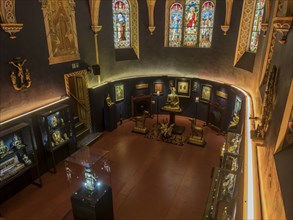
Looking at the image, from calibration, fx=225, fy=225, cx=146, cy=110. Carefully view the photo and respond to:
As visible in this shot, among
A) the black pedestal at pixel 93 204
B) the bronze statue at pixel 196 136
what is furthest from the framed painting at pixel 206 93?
the black pedestal at pixel 93 204

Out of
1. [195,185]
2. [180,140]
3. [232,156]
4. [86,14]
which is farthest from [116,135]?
[232,156]

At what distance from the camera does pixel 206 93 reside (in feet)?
40.5

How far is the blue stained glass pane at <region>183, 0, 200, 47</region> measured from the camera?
468 inches

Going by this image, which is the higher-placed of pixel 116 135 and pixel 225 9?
pixel 225 9

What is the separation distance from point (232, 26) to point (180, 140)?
591cm

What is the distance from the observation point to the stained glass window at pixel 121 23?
1171 centimetres

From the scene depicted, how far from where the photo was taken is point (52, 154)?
823cm

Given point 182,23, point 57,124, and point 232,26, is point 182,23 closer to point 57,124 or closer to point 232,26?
point 232,26

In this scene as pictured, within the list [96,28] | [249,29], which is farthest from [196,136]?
[96,28]

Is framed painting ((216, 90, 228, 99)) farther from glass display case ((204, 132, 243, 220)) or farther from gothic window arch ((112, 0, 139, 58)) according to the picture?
gothic window arch ((112, 0, 139, 58))

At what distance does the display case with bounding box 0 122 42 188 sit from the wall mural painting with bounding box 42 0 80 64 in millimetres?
2835

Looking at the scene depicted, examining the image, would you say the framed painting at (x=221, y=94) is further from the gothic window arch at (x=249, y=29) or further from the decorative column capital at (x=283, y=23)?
the decorative column capital at (x=283, y=23)

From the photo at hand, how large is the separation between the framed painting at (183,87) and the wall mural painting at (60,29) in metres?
6.07

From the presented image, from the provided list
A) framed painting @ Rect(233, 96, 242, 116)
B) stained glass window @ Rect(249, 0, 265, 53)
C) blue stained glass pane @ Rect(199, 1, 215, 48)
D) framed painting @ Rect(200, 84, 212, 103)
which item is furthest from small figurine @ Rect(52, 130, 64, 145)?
stained glass window @ Rect(249, 0, 265, 53)
